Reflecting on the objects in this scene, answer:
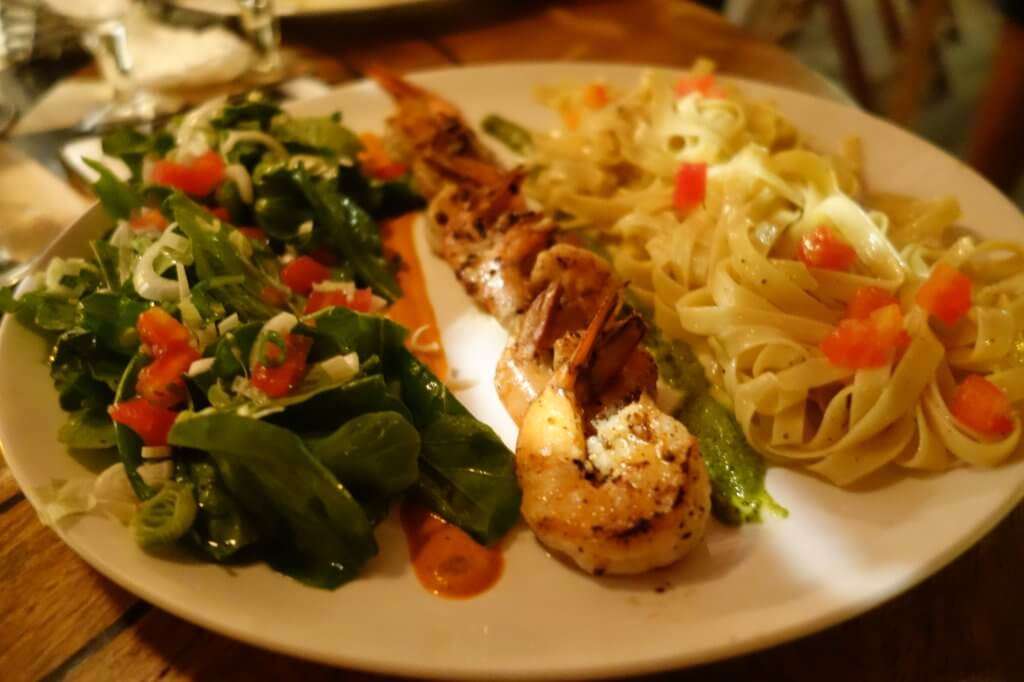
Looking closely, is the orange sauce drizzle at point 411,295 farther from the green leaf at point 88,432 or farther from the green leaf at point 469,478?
the green leaf at point 88,432

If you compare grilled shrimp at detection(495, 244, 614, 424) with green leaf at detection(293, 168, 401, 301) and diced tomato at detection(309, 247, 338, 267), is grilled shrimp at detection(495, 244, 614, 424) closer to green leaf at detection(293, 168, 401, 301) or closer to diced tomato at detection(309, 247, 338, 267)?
green leaf at detection(293, 168, 401, 301)

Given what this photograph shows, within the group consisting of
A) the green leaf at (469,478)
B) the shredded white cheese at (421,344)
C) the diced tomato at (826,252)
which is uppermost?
the diced tomato at (826,252)

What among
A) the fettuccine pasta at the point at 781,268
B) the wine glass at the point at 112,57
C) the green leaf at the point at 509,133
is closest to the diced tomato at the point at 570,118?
the fettuccine pasta at the point at 781,268

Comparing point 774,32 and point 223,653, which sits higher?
point 223,653

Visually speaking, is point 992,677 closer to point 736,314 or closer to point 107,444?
point 736,314

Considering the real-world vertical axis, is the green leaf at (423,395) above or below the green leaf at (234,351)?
below

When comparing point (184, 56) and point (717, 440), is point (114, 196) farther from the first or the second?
point (717, 440)

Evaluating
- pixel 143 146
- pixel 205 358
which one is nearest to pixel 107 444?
pixel 205 358
